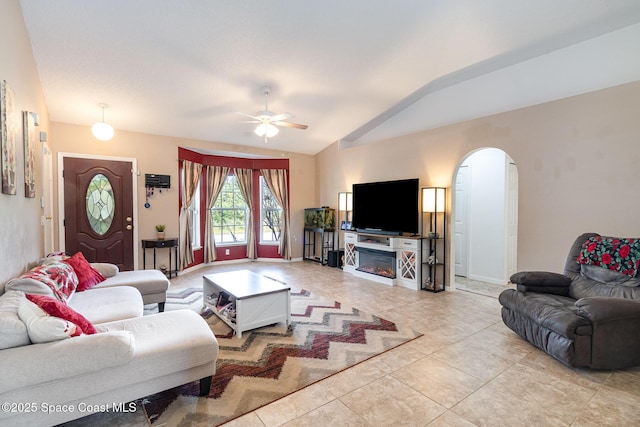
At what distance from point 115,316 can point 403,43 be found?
3.92 metres

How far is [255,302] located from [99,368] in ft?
5.04

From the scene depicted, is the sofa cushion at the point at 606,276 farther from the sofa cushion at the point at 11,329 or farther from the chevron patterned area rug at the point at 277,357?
the sofa cushion at the point at 11,329

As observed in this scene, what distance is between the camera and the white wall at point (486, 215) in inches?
200

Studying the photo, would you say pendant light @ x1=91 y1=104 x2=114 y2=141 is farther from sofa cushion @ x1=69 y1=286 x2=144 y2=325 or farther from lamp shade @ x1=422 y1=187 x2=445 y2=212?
lamp shade @ x1=422 y1=187 x2=445 y2=212

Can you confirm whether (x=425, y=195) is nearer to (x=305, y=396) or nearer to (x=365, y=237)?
(x=365, y=237)

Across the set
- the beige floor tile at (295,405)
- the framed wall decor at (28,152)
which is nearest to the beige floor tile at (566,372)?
the beige floor tile at (295,405)

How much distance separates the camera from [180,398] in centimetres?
204

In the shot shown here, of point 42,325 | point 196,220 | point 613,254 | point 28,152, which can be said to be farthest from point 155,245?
point 613,254

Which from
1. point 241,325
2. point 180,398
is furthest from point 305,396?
point 241,325

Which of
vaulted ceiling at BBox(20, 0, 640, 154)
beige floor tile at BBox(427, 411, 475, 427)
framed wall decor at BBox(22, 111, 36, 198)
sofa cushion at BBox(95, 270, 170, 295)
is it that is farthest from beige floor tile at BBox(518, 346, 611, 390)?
framed wall decor at BBox(22, 111, 36, 198)

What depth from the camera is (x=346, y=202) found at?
632cm

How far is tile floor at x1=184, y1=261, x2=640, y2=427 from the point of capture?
1864 mm

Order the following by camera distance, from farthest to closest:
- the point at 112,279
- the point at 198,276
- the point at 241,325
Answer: the point at 198,276
the point at 112,279
the point at 241,325

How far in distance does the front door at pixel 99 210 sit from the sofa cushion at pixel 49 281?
79.5 inches
